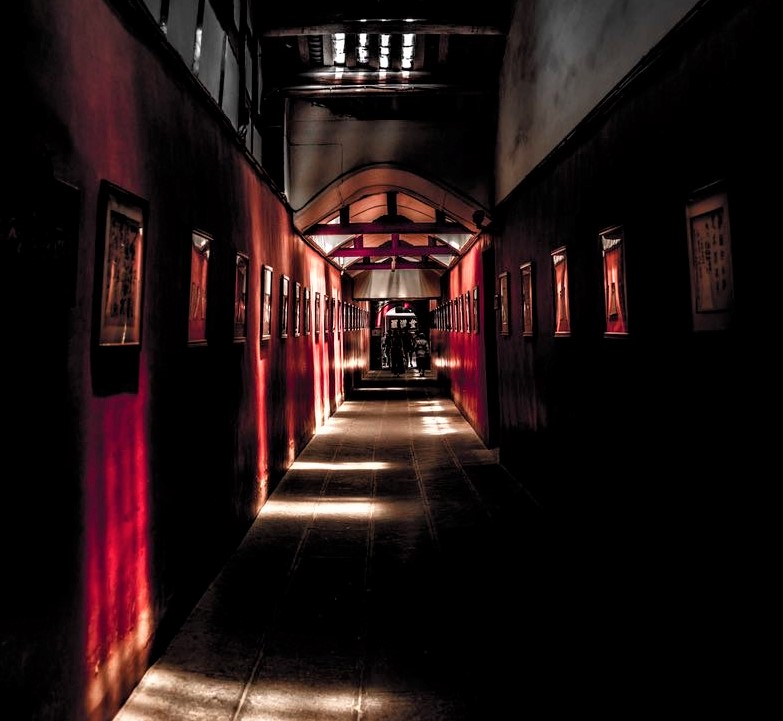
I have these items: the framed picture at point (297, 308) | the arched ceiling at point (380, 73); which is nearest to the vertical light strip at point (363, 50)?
the arched ceiling at point (380, 73)

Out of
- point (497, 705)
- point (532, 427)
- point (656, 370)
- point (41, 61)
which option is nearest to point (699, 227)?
point (656, 370)

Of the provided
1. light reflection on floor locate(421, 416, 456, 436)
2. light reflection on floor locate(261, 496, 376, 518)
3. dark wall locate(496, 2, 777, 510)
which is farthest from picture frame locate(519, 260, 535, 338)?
light reflection on floor locate(421, 416, 456, 436)

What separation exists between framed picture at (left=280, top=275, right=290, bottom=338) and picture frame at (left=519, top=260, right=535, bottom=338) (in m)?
2.75

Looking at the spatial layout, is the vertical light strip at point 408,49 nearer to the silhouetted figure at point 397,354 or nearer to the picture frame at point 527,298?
the picture frame at point 527,298

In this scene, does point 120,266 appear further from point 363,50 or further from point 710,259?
point 363,50

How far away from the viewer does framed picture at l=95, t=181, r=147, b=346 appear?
2.21m

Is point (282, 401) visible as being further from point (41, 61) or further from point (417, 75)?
point (41, 61)

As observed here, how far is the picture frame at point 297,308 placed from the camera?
7.44m

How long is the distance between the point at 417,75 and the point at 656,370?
529 centimetres

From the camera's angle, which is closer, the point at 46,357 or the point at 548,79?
the point at 46,357

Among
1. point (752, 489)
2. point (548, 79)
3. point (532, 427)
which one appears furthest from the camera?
point (532, 427)

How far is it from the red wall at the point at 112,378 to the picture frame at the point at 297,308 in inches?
124

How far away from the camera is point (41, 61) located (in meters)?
1.80

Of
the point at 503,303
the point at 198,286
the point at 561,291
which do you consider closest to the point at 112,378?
the point at 198,286
